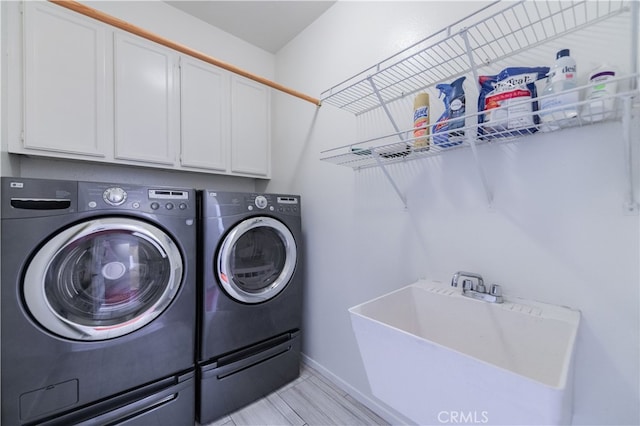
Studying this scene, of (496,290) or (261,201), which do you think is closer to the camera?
(496,290)

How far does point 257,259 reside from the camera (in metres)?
1.62

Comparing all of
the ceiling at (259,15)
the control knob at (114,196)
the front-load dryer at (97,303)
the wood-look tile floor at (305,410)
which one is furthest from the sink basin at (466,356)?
the ceiling at (259,15)

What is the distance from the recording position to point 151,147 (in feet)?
5.36

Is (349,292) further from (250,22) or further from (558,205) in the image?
(250,22)

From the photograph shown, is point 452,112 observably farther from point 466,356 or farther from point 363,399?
point 363,399

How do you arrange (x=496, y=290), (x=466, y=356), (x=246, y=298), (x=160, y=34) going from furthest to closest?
(x=160, y=34)
(x=246, y=298)
(x=496, y=290)
(x=466, y=356)

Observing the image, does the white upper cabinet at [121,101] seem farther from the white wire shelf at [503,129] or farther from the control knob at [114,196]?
the white wire shelf at [503,129]

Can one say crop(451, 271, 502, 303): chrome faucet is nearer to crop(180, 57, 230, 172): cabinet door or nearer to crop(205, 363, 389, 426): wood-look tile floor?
crop(205, 363, 389, 426): wood-look tile floor

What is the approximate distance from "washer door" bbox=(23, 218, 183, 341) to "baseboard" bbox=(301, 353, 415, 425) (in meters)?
1.16

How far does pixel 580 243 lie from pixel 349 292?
3.64ft

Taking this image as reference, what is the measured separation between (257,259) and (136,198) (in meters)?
0.75

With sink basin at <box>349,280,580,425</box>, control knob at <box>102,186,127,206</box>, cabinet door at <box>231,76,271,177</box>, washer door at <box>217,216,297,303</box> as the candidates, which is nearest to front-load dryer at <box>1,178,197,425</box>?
control knob at <box>102,186,127,206</box>

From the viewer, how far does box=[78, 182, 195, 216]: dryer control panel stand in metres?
1.07

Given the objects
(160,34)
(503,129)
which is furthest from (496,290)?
(160,34)
